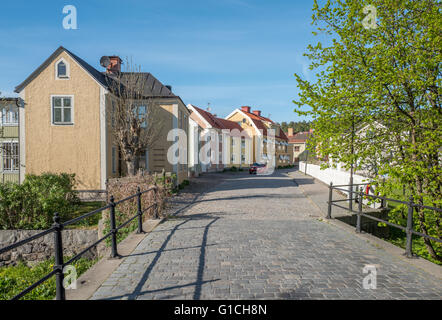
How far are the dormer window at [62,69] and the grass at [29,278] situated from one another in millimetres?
12130

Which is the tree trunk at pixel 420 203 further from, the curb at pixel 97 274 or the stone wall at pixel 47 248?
the stone wall at pixel 47 248

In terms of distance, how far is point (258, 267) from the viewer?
5.30 metres

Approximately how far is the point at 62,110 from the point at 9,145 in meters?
5.61

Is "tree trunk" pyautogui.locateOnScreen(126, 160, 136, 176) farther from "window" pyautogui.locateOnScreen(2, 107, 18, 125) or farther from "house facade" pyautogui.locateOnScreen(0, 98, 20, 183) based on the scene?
"window" pyautogui.locateOnScreen(2, 107, 18, 125)

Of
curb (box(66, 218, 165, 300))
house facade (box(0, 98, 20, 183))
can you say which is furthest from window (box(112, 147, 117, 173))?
curb (box(66, 218, 165, 300))

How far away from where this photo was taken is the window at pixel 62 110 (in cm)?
1916

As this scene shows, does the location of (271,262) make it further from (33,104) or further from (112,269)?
(33,104)

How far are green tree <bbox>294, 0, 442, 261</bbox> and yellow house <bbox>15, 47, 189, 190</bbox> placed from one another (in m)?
13.6

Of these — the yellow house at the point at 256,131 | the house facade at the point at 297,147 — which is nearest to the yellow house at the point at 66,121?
the yellow house at the point at 256,131

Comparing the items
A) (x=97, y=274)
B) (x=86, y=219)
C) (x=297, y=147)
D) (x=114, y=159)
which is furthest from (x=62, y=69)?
(x=297, y=147)

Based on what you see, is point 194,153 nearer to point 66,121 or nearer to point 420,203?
point 66,121

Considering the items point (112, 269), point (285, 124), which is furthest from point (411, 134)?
point (285, 124)

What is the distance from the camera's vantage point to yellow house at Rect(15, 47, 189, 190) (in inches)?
749

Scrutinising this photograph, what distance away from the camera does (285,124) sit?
507 feet
